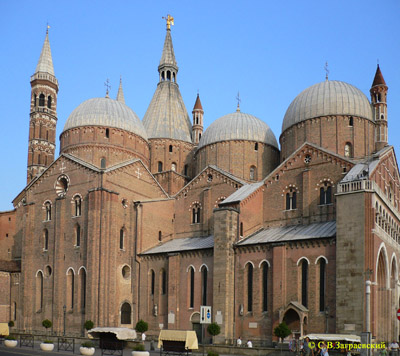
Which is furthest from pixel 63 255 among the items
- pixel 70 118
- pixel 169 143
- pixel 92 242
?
pixel 169 143

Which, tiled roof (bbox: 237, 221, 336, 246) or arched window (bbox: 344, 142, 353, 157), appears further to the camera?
arched window (bbox: 344, 142, 353, 157)

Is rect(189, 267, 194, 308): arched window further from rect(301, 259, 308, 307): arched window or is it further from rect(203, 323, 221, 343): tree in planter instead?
rect(301, 259, 308, 307): arched window

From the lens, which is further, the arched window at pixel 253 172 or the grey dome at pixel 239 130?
the grey dome at pixel 239 130

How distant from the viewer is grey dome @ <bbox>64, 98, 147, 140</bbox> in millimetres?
52156

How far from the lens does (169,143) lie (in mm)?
59250

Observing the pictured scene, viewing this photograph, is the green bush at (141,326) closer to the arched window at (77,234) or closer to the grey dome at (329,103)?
the arched window at (77,234)

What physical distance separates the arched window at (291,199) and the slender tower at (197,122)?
770 inches

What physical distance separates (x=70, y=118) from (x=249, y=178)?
683 inches

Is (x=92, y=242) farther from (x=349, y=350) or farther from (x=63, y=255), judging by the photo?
(x=349, y=350)

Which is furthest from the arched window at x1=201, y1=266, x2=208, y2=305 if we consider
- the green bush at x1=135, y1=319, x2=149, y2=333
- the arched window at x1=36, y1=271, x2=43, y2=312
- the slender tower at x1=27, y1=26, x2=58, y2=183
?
the slender tower at x1=27, y1=26, x2=58, y2=183

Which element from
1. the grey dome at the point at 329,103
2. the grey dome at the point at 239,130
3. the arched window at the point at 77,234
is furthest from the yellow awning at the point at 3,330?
the grey dome at the point at 329,103

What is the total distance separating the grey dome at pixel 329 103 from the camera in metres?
48.4

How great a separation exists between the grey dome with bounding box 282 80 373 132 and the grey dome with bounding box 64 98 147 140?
46.3 ft

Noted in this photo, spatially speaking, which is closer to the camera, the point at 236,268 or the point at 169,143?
the point at 236,268
